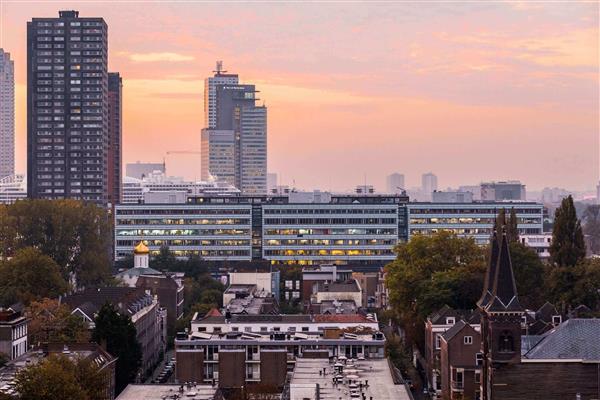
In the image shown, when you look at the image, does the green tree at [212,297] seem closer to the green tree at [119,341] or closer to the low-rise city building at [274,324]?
the low-rise city building at [274,324]

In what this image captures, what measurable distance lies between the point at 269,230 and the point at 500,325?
119 m

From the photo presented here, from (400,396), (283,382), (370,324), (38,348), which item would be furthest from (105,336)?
(400,396)

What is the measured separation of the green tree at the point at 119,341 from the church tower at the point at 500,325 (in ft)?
87.0

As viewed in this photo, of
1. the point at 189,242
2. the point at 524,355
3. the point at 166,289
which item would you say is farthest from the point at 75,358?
the point at 189,242

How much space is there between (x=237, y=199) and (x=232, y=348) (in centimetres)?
10616

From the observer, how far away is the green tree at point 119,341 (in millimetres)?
86688

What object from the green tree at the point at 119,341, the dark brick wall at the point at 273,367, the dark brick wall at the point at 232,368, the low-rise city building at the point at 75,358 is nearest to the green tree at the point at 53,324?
the green tree at the point at 119,341

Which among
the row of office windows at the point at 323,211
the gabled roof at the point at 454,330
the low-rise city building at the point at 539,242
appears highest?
the row of office windows at the point at 323,211

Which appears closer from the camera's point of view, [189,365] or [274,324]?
[189,365]

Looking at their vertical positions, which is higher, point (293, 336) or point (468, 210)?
point (468, 210)

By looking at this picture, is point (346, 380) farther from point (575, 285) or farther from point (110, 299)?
point (110, 299)

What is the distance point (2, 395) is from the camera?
62.3 metres

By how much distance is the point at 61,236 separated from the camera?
152 metres

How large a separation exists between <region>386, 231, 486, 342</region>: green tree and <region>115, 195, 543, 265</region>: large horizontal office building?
60.3 meters
